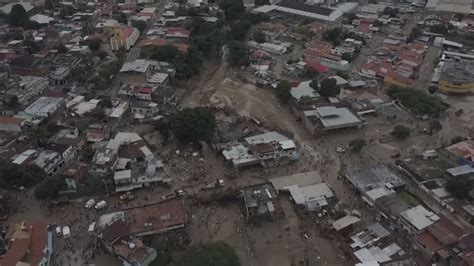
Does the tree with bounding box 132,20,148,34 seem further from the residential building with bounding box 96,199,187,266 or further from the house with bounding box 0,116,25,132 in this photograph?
the residential building with bounding box 96,199,187,266

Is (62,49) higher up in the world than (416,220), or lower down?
lower down

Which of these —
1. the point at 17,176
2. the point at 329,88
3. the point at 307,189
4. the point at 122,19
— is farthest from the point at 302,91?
the point at 122,19

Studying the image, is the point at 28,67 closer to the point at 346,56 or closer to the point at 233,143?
the point at 233,143

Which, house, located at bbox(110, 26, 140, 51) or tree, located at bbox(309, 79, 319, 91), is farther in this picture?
house, located at bbox(110, 26, 140, 51)

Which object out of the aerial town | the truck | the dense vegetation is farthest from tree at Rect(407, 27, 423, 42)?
the truck

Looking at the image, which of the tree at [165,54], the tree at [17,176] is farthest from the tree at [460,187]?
the tree at [165,54]

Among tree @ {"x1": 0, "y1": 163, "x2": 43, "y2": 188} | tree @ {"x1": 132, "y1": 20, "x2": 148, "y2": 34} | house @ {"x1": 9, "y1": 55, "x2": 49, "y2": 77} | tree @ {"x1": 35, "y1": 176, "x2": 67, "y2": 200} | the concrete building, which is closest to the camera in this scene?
tree @ {"x1": 35, "y1": 176, "x2": 67, "y2": 200}

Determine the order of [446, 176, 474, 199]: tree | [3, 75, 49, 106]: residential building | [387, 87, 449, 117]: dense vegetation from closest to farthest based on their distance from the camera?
1. [446, 176, 474, 199]: tree
2. [387, 87, 449, 117]: dense vegetation
3. [3, 75, 49, 106]: residential building
